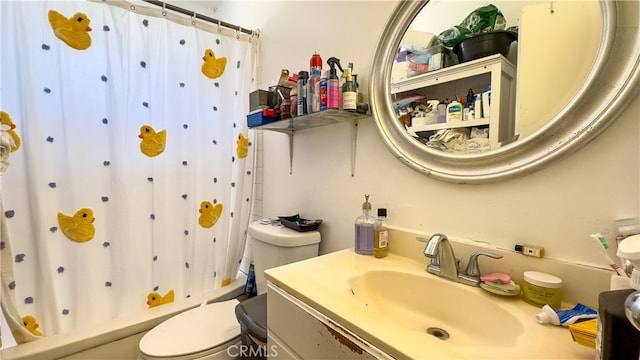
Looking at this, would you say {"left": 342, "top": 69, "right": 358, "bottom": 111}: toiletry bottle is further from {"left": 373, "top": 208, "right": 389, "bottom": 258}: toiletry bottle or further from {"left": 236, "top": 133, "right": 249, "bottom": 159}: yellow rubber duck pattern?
{"left": 236, "top": 133, "right": 249, "bottom": 159}: yellow rubber duck pattern

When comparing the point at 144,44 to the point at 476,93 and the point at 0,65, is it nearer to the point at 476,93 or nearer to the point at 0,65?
the point at 0,65

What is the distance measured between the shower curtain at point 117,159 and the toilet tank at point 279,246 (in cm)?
42

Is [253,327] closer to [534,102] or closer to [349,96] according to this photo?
[349,96]

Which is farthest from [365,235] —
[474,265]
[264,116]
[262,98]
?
[262,98]

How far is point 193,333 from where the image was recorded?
1.13 meters

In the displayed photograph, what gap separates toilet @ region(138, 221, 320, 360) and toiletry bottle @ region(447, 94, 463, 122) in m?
0.73

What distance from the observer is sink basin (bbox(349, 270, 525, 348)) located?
638 millimetres

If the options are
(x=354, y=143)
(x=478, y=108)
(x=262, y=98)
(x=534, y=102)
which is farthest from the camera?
(x=262, y=98)

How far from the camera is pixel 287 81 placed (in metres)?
1.31

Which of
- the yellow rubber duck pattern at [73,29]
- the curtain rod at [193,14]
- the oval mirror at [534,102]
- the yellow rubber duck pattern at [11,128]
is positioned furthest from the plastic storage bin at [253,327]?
the curtain rod at [193,14]

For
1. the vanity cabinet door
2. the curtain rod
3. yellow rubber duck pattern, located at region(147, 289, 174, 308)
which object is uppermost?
the curtain rod

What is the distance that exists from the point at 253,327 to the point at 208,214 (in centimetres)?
82

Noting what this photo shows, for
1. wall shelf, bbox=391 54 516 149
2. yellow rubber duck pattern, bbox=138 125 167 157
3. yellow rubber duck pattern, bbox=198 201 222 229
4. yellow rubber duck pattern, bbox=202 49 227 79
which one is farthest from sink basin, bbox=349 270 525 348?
yellow rubber duck pattern, bbox=202 49 227 79

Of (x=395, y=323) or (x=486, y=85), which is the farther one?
(x=486, y=85)
